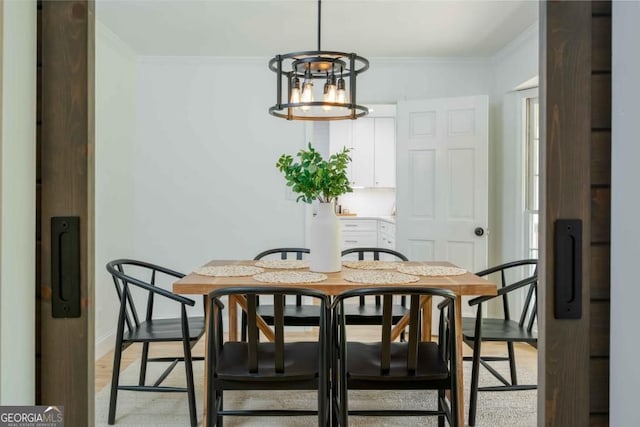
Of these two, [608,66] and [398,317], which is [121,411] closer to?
[398,317]

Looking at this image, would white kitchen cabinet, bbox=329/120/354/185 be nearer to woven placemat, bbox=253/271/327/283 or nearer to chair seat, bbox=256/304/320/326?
chair seat, bbox=256/304/320/326

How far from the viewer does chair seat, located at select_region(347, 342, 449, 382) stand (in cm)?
215

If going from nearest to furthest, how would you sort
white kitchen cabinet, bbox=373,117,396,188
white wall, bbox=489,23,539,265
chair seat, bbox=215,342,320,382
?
chair seat, bbox=215,342,320,382 → white wall, bbox=489,23,539,265 → white kitchen cabinet, bbox=373,117,396,188

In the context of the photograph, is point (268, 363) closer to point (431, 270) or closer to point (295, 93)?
point (431, 270)

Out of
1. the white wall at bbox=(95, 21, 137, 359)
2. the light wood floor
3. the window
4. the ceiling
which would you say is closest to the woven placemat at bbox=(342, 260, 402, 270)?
the light wood floor

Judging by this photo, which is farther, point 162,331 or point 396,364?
point 162,331

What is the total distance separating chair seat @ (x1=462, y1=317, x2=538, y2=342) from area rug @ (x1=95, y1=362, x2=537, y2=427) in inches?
17.2

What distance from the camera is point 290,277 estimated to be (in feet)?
8.87

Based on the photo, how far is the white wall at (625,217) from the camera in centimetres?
102

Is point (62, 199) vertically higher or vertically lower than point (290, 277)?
higher

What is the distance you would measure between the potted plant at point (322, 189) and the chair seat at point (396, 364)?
57 cm

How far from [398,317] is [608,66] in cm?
226

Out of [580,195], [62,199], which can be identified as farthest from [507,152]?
[62,199]

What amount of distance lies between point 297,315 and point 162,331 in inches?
30.6
